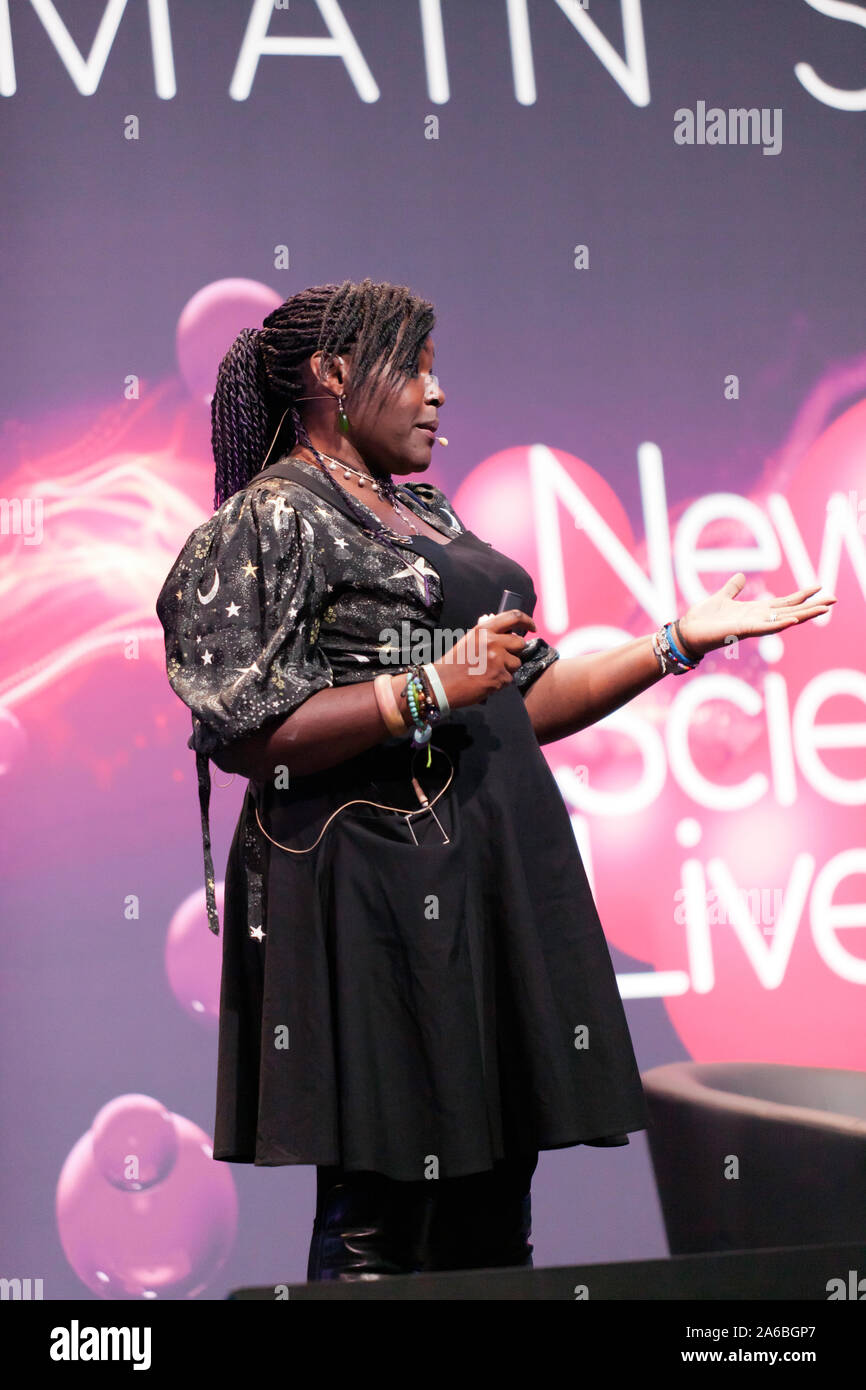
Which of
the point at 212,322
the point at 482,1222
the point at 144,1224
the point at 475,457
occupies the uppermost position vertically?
the point at 212,322

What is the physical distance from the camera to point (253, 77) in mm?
2783

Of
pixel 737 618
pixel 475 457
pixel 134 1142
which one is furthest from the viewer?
pixel 475 457

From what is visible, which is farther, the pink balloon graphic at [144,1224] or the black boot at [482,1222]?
the pink balloon graphic at [144,1224]

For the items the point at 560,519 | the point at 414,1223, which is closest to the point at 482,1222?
the point at 414,1223

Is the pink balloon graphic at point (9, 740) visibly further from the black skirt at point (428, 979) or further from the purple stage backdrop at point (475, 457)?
the black skirt at point (428, 979)

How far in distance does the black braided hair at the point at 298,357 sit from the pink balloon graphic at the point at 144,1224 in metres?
1.44

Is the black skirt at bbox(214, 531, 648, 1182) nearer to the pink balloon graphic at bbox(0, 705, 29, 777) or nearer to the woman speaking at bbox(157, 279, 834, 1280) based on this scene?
the woman speaking at bbox(157, 279, 834, 1280)

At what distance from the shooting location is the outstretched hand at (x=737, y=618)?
1674mm

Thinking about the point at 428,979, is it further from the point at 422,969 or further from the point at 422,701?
the point at 422,701

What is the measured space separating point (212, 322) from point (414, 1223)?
1.82 metres

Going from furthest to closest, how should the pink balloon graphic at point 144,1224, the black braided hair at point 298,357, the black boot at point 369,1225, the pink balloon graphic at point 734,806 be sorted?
the pink balloon graphic at point 734,806
the pink balloon graphic at point 144,1224
the black braided hair at point 298,357
the black boot at point 369,1225

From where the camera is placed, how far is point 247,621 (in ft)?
5.00

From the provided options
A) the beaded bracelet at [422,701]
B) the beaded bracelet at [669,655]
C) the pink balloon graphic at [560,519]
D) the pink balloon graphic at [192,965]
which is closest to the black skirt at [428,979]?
the beaded bracelet at [422,701]
